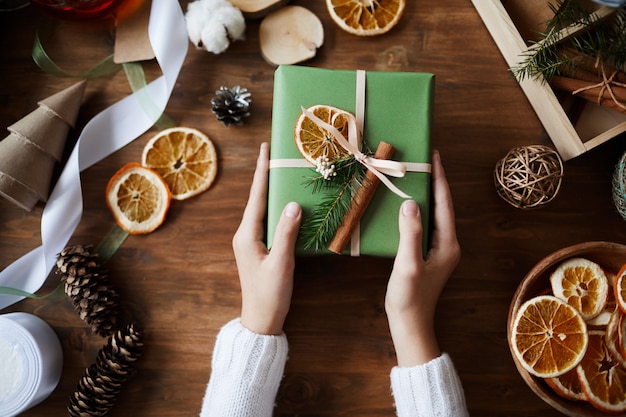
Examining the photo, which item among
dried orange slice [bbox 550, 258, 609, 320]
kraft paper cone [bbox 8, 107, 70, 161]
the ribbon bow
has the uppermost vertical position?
the ribbon bow

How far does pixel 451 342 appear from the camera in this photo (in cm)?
119

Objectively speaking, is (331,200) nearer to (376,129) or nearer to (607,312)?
(376,129)

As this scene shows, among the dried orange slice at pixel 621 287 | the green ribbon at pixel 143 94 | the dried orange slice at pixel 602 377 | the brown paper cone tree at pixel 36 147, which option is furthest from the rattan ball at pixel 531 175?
the brown paper cone tree at pixel 36 147

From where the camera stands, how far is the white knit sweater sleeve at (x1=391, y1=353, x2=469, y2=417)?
3.38 feet

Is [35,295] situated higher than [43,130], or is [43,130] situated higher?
A: [43,130]

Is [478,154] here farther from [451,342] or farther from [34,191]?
[34,191]

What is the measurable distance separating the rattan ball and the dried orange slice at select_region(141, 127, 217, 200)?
667mm

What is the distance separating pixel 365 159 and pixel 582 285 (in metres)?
0.55

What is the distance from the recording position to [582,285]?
1080 millimetres

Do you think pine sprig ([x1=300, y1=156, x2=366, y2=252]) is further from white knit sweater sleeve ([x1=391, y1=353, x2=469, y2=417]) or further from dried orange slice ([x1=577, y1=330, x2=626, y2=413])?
dried orange slice ([x1=577, y1=330, x2=626, y2=413])

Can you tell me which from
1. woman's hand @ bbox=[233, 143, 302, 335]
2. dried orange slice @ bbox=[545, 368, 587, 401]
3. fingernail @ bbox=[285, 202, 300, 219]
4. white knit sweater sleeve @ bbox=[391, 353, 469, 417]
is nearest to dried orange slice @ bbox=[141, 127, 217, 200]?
woman's hand @ bbox=[233, 143, 302, 335]

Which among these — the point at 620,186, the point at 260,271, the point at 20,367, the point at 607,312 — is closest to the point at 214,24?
the point at 260,271

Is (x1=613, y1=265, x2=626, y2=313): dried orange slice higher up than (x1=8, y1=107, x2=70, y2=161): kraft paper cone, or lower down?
lower down

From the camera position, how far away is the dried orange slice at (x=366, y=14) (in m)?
1.19
